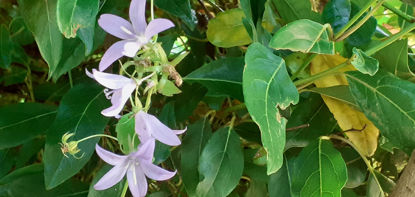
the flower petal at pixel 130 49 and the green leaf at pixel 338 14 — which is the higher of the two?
the flower petal at pixel 130 49

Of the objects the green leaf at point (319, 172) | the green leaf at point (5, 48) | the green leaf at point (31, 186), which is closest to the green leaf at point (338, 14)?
the green leaf at point (319, 172)

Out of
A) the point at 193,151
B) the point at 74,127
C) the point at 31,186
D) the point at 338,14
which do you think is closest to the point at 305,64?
the point at 338,14

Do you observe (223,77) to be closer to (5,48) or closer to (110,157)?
(110,157)

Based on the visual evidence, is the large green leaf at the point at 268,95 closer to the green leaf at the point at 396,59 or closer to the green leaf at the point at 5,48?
the green leaf at the point at 396,59

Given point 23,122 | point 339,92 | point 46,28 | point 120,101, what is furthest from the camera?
point 23,122

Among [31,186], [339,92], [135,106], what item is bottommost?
[31,186]

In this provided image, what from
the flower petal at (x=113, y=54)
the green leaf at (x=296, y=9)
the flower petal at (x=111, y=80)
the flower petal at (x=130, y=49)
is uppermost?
the flower petal at (x=130, y=49)
